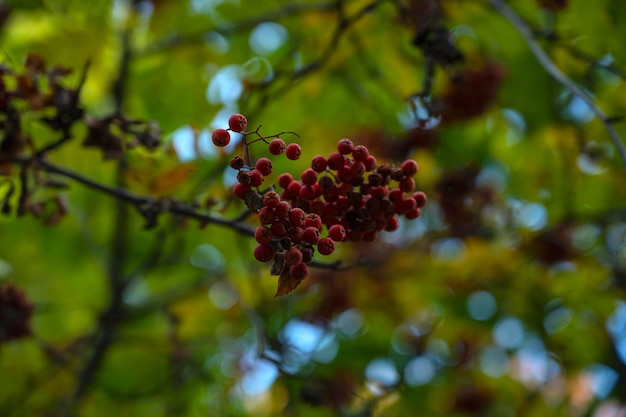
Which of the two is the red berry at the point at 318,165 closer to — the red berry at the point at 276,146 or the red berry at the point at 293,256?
the red berry at the point at 276,146

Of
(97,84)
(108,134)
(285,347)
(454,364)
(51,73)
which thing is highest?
(51,73)

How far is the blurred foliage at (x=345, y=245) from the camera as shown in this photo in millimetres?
3088

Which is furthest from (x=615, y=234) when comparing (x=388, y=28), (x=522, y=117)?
(x=388, y=28)

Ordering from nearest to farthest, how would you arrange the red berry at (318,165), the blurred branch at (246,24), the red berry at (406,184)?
the red berry at (318,165)
the red berry at (406,184)
the blurred branch at (246,24)

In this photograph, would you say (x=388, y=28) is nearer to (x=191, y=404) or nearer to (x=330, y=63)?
(x=330, y=63)

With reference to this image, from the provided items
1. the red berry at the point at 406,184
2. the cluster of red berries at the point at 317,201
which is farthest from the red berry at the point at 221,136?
the red berry at the point at 406,184

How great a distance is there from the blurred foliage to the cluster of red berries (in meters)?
1.06

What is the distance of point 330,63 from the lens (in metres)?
3.20

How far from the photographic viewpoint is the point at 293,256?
132cm

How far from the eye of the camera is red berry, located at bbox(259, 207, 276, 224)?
1.34m

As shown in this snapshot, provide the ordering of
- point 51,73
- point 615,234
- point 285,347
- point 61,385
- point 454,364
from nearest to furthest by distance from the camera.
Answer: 1. point 51,73
2. point 285,347
3. point 61,385
4. point 615,234
5. point 454,364

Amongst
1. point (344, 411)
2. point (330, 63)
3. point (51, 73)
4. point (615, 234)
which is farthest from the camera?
point (615, 234)

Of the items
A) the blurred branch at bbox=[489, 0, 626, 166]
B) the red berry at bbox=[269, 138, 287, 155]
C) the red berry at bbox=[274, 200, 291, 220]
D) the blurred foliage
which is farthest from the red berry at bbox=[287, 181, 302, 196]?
the blurred foliage

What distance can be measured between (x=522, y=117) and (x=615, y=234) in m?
0.76
